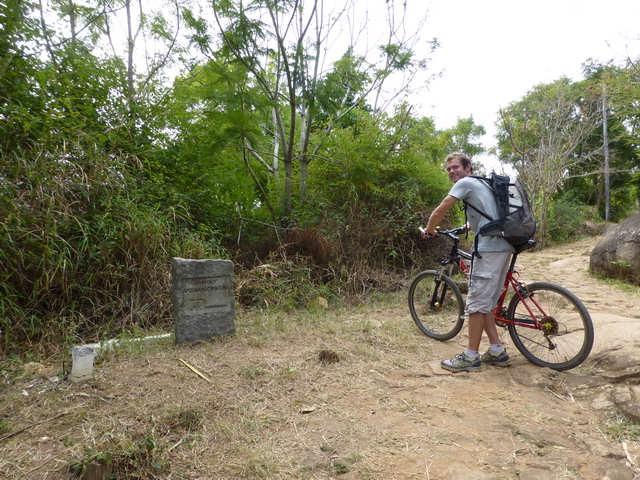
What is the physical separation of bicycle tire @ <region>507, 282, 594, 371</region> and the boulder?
4347 mm

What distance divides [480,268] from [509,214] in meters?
0.52

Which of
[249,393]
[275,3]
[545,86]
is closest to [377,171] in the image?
[275,3]

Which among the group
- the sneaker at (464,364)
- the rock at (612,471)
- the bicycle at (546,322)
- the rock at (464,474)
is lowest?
the rock at (612,471)

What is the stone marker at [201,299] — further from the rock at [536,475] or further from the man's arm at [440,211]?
the rock at [536,475]

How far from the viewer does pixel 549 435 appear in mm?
2297

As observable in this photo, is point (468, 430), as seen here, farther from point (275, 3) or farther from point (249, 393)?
point (275, 3)

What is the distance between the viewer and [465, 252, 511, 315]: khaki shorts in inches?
125

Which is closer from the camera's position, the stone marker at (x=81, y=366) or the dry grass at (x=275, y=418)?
the dry grass at (x=275, y=418)

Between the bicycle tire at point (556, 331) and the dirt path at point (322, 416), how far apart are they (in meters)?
0.15

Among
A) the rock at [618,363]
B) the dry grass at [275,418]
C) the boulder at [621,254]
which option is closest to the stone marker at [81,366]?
the dry grass at [275,418]

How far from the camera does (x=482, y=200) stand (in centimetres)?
317

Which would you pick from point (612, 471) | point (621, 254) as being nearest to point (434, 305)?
point (612, 471)

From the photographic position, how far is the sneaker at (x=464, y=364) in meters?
3.30

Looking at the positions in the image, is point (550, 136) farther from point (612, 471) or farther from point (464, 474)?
point (464, 474)
